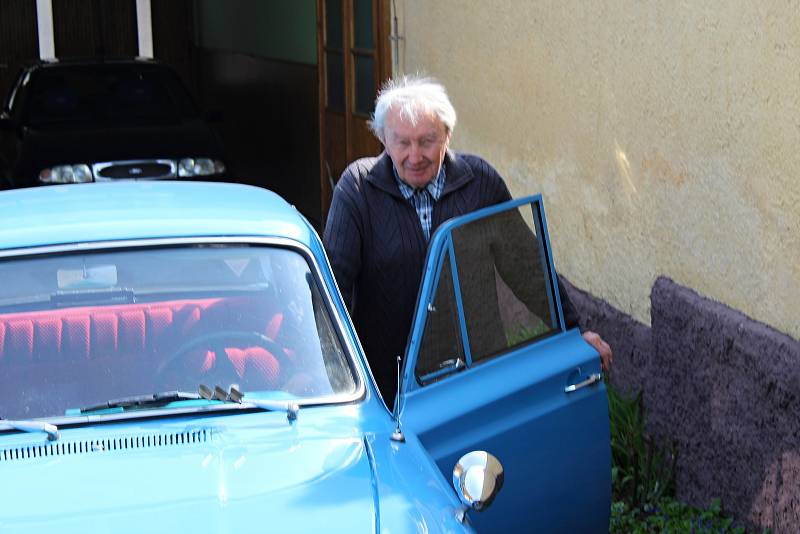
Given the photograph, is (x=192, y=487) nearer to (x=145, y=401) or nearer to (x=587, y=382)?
(x=145, y=401)

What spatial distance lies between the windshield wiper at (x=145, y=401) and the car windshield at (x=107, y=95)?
862 cm

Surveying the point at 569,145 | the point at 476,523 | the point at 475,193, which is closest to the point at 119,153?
the point at 569,145

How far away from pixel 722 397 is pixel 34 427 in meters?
2.75

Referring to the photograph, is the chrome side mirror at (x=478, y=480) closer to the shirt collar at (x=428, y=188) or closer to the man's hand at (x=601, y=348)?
the man's hand at (x=601, y=348)

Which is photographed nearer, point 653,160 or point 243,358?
point 243,358

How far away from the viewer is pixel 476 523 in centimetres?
394

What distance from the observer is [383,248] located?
4.58m

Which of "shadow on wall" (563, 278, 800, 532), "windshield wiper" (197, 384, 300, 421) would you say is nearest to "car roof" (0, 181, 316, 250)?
"windshield wiper" (197, 384, 300, 421)

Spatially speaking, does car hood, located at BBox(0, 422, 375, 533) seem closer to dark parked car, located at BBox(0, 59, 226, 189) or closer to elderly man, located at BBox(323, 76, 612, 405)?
elderly man, located at BBox(323, 76, 612, 405)

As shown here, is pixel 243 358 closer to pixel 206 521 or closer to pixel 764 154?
pixel 206 521

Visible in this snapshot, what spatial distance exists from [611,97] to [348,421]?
3.16 metres

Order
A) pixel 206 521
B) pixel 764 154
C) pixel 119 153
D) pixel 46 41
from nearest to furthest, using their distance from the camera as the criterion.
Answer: pixel 206 521
pixel 764 154
pixel 119 153
pixel 46 41

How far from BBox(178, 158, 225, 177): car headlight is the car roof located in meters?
6.62

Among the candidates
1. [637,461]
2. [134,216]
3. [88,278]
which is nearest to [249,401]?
[88,278]
